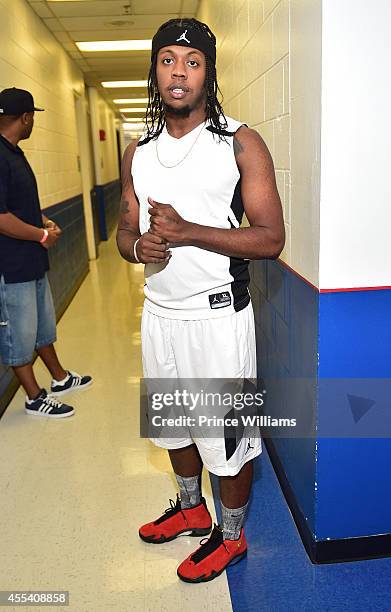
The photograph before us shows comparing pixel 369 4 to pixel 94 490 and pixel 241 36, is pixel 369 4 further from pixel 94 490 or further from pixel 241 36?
pixel 94 490

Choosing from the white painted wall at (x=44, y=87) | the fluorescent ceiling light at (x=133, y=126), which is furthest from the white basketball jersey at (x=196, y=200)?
the fluorescent ceiling light at (x=133, y=126)

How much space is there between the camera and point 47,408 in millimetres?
3068

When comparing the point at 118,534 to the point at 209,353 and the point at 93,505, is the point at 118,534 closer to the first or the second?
the point at 93,505

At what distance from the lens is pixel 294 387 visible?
6.85ft

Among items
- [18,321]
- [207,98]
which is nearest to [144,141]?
[207,98]

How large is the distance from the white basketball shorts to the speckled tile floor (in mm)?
457

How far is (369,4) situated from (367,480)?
4.73ft

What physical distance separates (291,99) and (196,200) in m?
0.61

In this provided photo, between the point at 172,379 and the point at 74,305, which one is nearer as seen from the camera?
the point at 172,379

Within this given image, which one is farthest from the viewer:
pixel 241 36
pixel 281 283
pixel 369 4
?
pixel 241 36

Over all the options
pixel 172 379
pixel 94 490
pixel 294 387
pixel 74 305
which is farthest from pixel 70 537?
pixel 74 305

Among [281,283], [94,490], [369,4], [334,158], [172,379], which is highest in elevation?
[369,4]

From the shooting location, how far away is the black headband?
4.91 feet

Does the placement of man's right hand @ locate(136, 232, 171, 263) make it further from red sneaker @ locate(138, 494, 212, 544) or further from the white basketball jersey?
red sneaker @ locate(138, 494, 212, 544)
